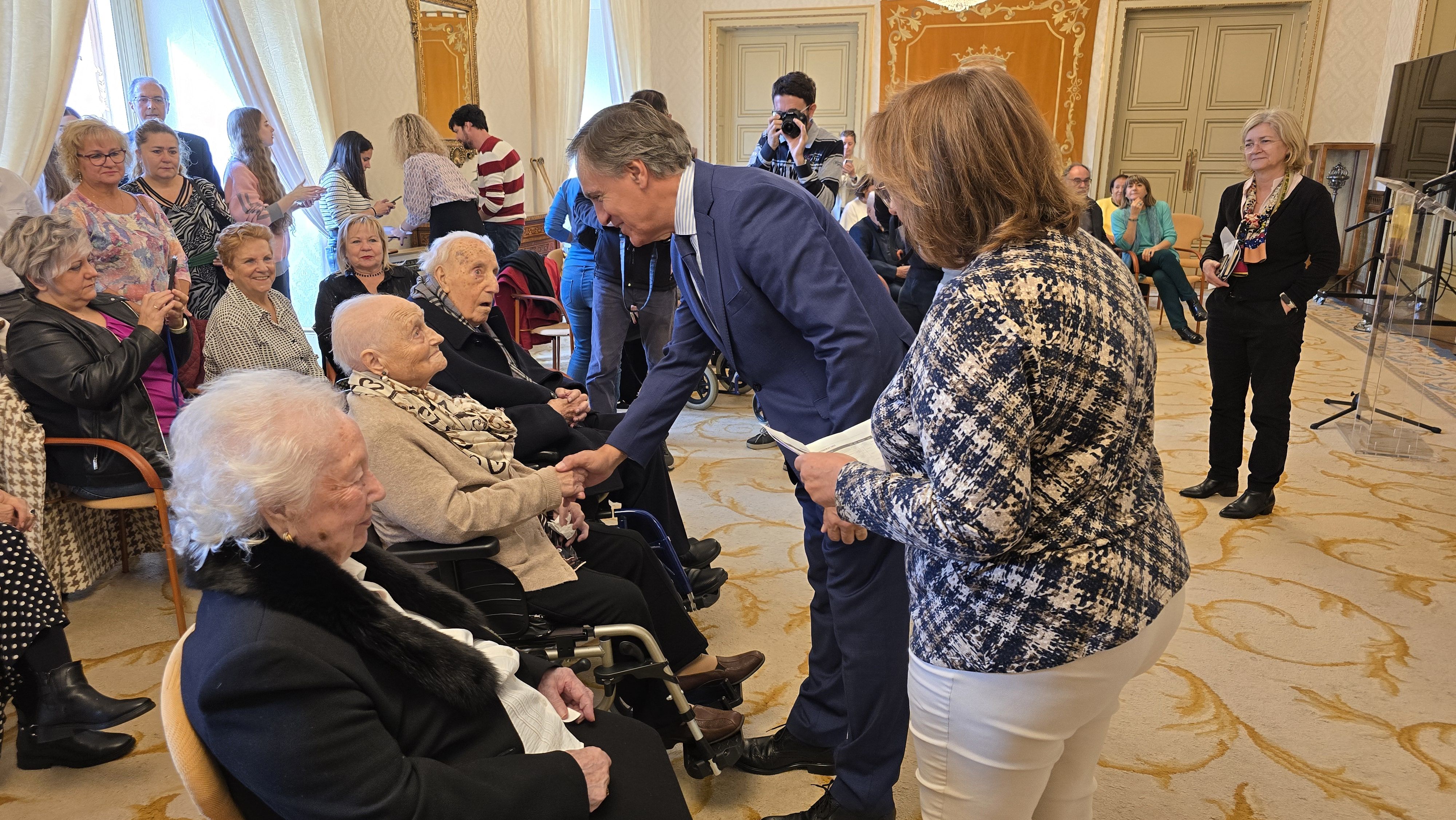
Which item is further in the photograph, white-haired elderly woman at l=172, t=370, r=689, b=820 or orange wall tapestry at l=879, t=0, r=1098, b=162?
orange wall tapestry at l=879, t=0, r=1098, b=162

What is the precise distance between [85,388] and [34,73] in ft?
6.54

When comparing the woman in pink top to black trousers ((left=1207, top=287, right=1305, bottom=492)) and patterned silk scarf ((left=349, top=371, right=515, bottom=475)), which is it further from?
black trousers ((left=1207, top=287, right=1305, bottom=492))

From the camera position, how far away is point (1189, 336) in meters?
7.26

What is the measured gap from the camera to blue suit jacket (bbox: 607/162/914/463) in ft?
5.59

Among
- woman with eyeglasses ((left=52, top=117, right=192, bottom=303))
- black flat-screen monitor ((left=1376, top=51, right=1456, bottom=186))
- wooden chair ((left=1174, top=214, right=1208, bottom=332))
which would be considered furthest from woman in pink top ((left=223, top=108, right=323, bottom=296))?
black flat-screen monitor ((left=1376, top=51, right=1456, bottom=186))

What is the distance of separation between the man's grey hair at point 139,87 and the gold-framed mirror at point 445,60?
1.77 meters

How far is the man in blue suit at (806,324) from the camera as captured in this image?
1.72m

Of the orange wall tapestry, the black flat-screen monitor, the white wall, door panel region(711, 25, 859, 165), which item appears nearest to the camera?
the black flat-screen monitor

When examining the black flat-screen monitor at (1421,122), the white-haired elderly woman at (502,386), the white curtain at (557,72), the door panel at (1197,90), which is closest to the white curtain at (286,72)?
the white curtain at (557,72)

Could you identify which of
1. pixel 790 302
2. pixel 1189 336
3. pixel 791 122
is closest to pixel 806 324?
pixel 790 302

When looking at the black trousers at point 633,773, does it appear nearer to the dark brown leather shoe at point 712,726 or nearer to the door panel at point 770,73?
the dark brown leather shoe at point 712,726

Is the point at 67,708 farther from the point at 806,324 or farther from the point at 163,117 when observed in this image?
the point at 163,117

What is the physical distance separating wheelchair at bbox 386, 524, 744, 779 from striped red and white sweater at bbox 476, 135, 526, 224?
12.9 feet

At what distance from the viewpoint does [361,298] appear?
2146mm
